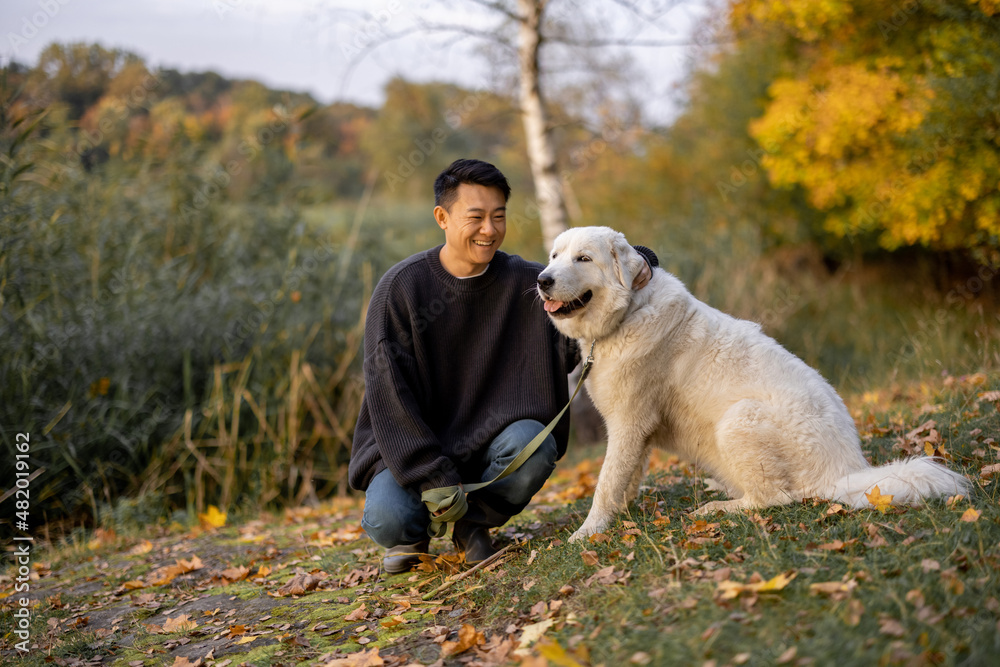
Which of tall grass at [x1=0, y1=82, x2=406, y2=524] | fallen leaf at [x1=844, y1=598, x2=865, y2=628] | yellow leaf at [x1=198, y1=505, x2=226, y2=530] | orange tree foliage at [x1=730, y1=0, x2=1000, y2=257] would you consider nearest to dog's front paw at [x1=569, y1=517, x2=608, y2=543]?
fallen leaf at [x1=844, y1=598, x2=865, y2=628]

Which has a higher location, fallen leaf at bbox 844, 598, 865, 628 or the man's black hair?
the man's black hair

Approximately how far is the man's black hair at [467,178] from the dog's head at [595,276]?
44 centimetres

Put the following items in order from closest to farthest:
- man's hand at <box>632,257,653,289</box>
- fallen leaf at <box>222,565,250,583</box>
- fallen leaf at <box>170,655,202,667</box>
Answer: fallen leaf at <box>170,655,202,667</box> → man's hand at <box>632,257,653,289</box> → fallen leaf at <box>222,565,250,583</box>

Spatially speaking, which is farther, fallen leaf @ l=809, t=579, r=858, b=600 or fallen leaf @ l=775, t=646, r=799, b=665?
fallen leaf @ l=809, t=579, r=858, b=600

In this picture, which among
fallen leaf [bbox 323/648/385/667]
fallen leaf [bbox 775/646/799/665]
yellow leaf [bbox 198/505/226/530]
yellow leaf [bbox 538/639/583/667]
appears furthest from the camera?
yellow leaf [bbox 198/505/226/530]

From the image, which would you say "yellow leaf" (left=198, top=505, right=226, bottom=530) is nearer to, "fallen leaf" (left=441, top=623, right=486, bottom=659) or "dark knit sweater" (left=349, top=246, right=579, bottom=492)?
"dark knit sweater" (left=349, top=246, right=579, bottom=492)

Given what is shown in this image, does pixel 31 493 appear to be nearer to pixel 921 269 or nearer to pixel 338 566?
pixel 338 566

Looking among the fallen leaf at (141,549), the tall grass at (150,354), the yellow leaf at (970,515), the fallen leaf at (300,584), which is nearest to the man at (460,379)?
the fallen leaf at (300,584)

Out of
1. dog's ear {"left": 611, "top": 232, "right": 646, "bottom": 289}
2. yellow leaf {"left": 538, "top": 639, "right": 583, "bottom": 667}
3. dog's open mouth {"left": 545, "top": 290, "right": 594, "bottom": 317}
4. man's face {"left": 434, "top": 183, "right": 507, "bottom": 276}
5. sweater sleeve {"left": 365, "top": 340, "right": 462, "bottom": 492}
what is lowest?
yellow leaf {"left": 538, "top": 639, "right": 583, "bottom": 667}

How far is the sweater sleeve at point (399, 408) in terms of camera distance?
10.4 feet

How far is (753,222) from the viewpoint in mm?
11164

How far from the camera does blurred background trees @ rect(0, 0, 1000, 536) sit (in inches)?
229

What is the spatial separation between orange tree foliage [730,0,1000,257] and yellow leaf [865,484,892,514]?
5328mm

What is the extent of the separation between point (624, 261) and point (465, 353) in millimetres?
971
